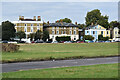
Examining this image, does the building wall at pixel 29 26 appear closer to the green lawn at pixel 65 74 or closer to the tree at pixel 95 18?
the tree at pixel 95 18

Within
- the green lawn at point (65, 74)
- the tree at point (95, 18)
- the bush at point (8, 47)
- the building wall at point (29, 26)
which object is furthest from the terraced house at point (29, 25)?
the green lawn at point (65, 74)

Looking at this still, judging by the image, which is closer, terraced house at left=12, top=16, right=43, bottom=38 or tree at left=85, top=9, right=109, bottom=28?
terraced house at left=12, top=16, right=43, bottom=38

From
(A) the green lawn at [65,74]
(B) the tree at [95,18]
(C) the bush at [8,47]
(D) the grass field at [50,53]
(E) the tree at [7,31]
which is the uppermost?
(B) the tree at [95,18]

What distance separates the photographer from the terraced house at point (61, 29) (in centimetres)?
12875

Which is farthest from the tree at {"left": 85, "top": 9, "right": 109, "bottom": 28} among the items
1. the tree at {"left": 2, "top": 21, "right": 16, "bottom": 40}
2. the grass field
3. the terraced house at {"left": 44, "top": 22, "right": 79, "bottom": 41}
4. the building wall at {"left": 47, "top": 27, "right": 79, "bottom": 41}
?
the grass field

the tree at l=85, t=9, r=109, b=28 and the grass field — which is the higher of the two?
the tree at l=85, t=9, r=109, b=28

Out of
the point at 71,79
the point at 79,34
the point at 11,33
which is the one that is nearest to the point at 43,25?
the point at 79,34

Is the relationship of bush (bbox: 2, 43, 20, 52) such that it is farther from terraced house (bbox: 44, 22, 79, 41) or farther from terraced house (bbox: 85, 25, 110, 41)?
terraced house (bbox: 85, 25, 110, 41)

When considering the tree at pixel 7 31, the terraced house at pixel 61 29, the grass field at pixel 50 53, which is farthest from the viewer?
the terraced house at pixel 61 29

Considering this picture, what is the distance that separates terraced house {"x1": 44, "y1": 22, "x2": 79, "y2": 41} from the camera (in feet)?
422

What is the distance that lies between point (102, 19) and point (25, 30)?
51040 mm

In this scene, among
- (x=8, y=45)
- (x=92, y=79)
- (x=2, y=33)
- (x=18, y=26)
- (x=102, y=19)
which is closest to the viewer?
(x=92, y=79)

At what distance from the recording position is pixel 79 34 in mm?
143750

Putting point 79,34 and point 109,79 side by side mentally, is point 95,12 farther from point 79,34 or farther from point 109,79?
point 109,79
